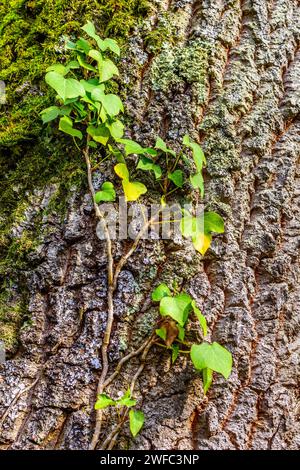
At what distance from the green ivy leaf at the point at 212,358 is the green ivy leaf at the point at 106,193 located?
0.45 m

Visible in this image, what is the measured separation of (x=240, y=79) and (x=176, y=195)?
1.37 ft

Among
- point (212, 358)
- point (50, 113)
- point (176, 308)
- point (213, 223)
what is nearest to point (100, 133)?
point (50, 113)

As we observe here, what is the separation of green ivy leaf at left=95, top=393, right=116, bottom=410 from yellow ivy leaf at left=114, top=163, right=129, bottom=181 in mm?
561

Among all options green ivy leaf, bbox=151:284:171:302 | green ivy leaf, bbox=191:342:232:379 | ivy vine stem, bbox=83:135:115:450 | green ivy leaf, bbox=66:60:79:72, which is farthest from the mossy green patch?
green ivy leaf, bbox=191:342:232:379

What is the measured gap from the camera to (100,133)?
1324 mm

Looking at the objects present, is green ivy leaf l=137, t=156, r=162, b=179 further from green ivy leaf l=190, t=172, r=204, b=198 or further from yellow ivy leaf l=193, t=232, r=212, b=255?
yellow ivy leaf l=193, t=232, r=212, b=255

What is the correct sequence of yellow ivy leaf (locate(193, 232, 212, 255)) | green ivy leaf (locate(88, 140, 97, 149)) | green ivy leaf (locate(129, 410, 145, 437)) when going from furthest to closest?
green ivy leaf (locate(88, 140, 97, 149)), yellow ivy leaf (locate(193, 232, 212, 255)), green ivy leaf (locate(129, 410, 145, 437))

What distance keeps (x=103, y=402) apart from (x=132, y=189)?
0.55m

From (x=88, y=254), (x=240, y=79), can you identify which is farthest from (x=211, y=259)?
(x=240, y=79)

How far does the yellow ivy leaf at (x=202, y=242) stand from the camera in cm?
124

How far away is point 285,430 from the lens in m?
1.17

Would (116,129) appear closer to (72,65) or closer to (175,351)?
(72,65)

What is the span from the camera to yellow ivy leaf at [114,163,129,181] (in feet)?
4.21

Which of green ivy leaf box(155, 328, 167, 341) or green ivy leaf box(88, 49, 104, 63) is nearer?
green ivy leaf box(155, 328, 167, 341)
